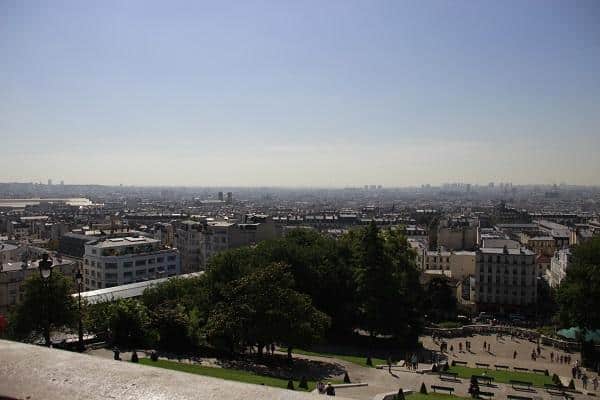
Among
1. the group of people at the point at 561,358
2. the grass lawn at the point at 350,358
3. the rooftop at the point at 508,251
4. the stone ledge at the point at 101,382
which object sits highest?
the stone ledge at the point at 101,382

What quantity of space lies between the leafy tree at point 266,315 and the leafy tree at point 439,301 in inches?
1237

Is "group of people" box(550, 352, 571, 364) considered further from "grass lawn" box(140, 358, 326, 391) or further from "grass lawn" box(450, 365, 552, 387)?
"grass lawn" box(140, 358, 326, 391)

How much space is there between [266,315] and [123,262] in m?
40.3

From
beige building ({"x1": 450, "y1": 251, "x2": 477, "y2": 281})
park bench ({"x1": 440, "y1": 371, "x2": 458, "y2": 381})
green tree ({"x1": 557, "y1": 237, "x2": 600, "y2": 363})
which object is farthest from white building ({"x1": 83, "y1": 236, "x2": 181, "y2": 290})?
green tree ({"x1": 557, "y1": 237, "x2": 600, "y2": 363})

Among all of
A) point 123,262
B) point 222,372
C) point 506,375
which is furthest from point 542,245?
point 222,372

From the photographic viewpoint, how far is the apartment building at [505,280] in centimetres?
7075

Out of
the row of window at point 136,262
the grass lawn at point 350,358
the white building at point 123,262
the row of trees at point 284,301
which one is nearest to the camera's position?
the row of trees at point 284,301

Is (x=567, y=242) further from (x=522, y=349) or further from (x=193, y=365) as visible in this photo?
(x=193, y=365)

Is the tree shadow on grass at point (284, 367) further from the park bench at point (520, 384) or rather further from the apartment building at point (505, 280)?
the apartment building at point (505, 280)

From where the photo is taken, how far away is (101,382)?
5.12 m

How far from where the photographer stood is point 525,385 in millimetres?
31609

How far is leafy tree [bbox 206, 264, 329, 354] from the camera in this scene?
108ft

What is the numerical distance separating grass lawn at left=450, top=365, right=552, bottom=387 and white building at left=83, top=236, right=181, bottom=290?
143 ft

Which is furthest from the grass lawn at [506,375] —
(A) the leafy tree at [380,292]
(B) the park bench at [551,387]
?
(A) the leafy tree at [380,292]
